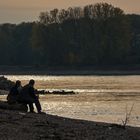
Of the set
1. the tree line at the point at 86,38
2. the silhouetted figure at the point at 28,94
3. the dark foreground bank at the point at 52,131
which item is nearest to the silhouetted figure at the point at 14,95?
the silhouetted figure at the point at 28,94

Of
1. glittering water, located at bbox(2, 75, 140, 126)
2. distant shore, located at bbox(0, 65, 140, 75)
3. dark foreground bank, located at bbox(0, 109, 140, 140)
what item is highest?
dark foreground bank, located at bbox(0, 109, 140, 140)

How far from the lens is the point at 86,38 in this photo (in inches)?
5851

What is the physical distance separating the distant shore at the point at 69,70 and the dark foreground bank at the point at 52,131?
12120cm

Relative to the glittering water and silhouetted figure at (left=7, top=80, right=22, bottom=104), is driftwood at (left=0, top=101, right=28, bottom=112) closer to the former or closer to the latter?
silhouetted figure at (left=7, top=80, right=22, bottom=104)

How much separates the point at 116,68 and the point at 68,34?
1259 centimetres

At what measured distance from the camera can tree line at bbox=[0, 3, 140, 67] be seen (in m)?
144

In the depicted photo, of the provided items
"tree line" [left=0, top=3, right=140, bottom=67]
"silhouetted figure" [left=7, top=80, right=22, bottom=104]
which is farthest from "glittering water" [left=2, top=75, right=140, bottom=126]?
"tree line" [left=0, top=3, right=140, bottom=67]

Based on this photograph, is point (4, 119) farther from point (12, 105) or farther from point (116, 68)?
point (116, 68)

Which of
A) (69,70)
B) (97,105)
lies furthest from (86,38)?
(97,105)

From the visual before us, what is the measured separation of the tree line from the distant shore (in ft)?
3.65

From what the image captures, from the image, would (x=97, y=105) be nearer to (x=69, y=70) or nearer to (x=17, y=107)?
(x=17, y=107)

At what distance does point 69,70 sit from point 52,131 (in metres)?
133

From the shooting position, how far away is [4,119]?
76.7 ft

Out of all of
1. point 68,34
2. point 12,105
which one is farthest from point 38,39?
point 12,105
